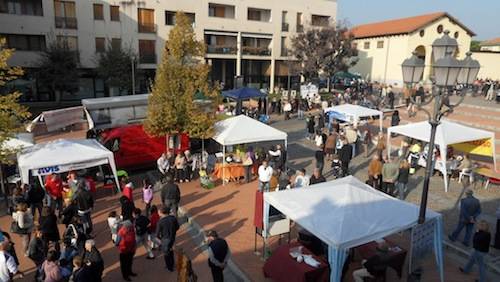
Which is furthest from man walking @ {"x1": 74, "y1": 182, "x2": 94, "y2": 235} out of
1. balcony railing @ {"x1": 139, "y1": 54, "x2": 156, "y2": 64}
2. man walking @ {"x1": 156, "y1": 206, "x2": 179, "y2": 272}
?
balcony railing @ {"x1": 139, "y1": 54, "x2": 156, "y2": 64}

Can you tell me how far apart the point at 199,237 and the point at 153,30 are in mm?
29654

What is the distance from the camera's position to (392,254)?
313 inches

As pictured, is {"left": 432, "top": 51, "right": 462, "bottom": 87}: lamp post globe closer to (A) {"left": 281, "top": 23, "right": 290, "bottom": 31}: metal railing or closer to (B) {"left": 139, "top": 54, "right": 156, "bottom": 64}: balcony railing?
(B) {"left": 139, "top": 54, "right": 156, "bottom": 64}: balcony railing

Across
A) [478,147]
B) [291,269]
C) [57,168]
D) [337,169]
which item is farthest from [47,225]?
[478,147]

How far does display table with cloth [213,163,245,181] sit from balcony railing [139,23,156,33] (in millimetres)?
25138

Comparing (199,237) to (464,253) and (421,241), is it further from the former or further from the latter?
(464,253)

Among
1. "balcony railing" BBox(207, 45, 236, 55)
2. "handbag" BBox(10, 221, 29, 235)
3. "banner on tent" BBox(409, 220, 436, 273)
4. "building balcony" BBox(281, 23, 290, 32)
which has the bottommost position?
"handbag" BBox(10, 221, 29, 235)

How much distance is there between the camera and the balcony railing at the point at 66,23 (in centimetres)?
3186

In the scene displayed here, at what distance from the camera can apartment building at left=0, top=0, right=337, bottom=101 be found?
3128cm

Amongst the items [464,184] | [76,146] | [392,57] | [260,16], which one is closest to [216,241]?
[76,146]

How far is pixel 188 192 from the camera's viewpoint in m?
13.4

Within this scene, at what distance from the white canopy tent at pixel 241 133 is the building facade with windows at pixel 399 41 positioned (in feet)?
112

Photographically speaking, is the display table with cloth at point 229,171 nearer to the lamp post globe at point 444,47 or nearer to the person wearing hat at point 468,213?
the person wearing hat at point 468,213

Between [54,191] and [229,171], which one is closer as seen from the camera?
[54,191]
